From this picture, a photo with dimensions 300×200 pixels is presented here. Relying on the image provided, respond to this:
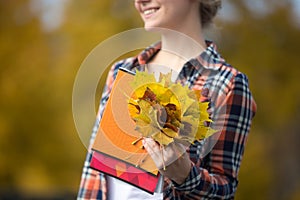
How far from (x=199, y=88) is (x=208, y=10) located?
0.30m

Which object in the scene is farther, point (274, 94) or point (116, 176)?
point (274, 94)

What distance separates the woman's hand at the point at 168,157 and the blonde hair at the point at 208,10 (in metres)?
0.63

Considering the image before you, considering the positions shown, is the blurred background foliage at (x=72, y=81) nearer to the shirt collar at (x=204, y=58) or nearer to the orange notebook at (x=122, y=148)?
the shirt collar at (x=204, y=58)

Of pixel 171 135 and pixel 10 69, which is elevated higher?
pixel 10 69

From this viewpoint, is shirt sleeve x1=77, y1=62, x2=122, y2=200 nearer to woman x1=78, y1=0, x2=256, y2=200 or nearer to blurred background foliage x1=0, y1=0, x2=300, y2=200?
woman x1=78, y1=0, x2=256, y2=200

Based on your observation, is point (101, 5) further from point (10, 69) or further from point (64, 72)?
point (10, 69)

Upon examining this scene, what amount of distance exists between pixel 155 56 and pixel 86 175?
1.44 ft

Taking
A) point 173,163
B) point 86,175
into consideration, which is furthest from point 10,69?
point 173,163

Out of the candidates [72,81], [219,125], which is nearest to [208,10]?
[219,125]

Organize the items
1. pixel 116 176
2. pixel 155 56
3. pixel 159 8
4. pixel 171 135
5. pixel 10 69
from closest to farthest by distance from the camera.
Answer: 1. pixel 171 135
2. pixel 116 176
3. pixel 159 8
4. pixel 155 56
5. pixel 10 69

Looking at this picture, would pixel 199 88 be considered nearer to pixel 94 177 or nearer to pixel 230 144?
pixel 230 144

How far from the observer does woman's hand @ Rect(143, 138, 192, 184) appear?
1.72 metres

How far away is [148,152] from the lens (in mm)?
1750

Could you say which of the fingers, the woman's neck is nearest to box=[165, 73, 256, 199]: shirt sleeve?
the woman's neck
